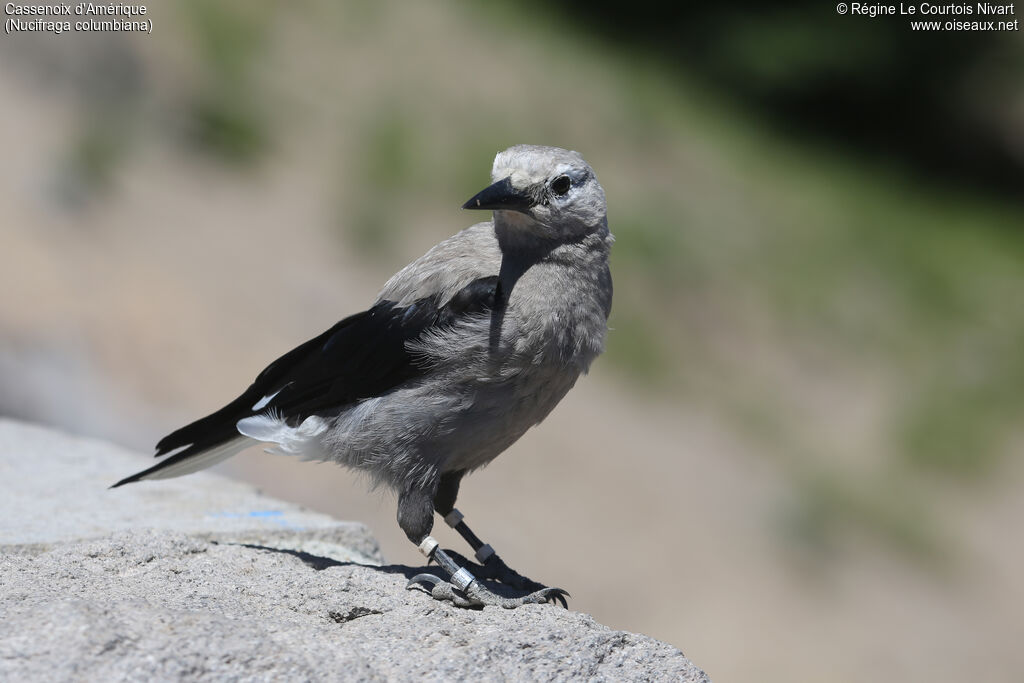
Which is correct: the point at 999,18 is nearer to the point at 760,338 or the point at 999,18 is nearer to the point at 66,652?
the point at 760,338

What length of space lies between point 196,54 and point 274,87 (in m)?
0.93

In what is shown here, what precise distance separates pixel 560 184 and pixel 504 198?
0.85ft

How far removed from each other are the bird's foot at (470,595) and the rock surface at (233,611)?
70mm

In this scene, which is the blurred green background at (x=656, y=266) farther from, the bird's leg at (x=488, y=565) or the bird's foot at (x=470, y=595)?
the bird's foot at (x=470, y=595)

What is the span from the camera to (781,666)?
28.8 ft

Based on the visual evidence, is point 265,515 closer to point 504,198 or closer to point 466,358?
point 466,358

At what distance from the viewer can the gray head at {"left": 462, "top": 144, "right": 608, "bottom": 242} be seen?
4.04 meters

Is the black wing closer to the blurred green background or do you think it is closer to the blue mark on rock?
the blue mark on rock

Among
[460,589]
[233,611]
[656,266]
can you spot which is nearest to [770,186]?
[656,266]

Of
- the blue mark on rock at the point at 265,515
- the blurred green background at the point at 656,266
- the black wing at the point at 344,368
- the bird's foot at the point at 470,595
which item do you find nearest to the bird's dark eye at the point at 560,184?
the black wing at the point at 344,368

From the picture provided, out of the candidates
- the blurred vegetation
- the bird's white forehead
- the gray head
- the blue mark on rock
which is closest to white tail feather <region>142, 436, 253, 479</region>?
the blue mark on rock

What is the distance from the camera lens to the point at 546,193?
4094 mm

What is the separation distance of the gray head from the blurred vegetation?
663cm

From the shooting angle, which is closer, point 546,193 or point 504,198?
point 504,198
